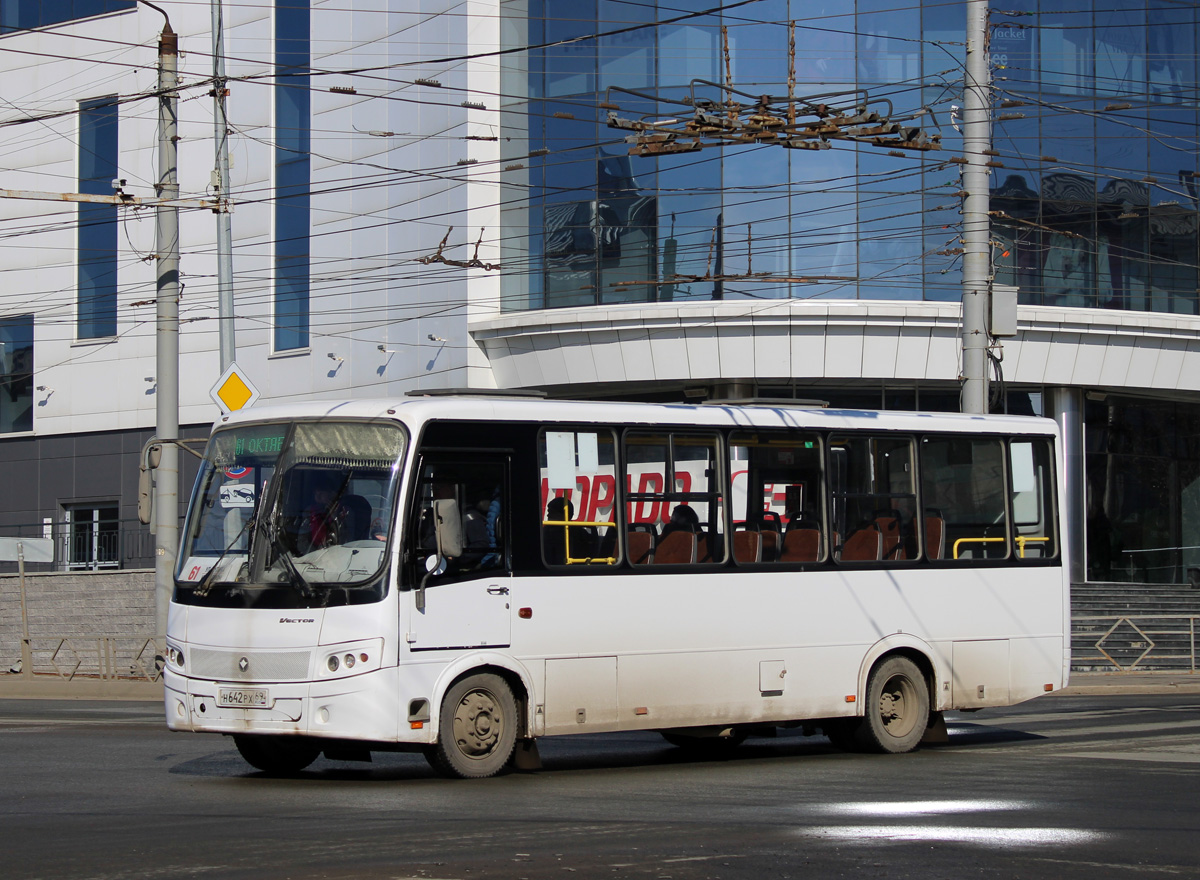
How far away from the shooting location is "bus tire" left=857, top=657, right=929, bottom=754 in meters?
14.3

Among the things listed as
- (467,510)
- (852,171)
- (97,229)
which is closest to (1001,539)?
(467,510)

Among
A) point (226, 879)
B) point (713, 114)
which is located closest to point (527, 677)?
point (226, 879)

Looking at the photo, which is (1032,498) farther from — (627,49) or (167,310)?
(627,49)

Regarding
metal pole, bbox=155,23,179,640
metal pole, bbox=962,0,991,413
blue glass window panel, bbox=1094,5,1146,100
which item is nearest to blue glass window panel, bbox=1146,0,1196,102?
blue glass window panel, bbox=1094,5,1146,100

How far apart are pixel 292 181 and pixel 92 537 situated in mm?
10760

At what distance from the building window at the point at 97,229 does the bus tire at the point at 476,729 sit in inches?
1349

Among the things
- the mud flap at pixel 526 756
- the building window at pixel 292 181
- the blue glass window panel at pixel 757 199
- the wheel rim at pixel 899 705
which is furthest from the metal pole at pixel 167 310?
the building window at pixel 292 181

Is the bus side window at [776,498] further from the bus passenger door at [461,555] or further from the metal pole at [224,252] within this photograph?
the metal pole at [224,252]

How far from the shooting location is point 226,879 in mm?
7484

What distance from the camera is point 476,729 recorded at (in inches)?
472

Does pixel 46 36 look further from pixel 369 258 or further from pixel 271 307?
pixel 369 258

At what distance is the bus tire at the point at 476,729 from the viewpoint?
1178 cm

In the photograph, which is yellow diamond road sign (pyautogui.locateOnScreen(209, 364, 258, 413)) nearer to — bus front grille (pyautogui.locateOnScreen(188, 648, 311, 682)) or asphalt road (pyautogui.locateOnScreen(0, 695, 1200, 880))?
asphalt road (pyautogui.locateOnScreen(0, 695, 1200, 880))

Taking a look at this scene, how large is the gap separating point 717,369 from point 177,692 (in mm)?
23447
